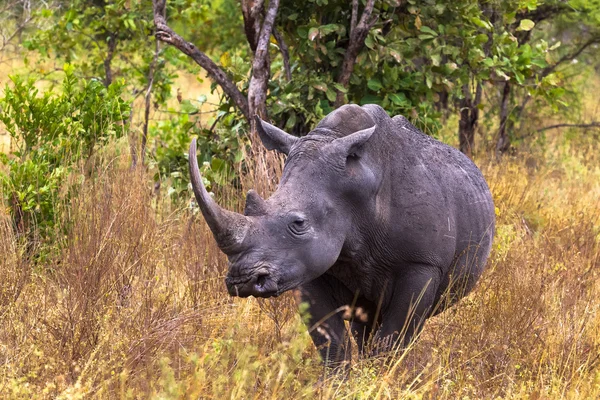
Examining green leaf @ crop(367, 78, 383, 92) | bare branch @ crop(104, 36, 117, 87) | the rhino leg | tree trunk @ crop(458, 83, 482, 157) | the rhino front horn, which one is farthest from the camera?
tree trunk @ crop(458, 83, 482, 157)

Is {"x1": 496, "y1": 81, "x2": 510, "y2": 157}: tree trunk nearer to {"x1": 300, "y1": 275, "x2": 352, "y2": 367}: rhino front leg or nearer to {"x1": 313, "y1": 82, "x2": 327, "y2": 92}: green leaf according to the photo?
{"x1": 313, "y1": 82, "x2": 327, "y2": 92}: green leaf

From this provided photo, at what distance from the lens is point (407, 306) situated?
4551 mm

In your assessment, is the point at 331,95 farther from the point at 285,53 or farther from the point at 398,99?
the point at 285,53

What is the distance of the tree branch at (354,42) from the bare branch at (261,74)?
1.84 ft

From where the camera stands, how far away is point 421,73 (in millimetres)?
7535

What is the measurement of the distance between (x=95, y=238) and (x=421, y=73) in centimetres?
334

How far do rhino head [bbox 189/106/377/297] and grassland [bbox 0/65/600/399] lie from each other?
0.26 m

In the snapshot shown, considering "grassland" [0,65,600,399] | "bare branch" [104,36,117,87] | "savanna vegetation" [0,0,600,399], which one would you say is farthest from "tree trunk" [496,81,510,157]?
"grassland" [0,65,600,399]

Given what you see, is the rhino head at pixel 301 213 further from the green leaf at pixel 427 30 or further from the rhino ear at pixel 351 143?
the green leaf at pixel 427 30

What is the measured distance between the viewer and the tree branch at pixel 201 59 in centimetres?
732

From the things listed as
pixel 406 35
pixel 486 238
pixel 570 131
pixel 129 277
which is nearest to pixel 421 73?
pixel 406 35

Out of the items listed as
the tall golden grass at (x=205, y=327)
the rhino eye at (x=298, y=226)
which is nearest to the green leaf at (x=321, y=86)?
the tall golden grass at (x=205, y=327)

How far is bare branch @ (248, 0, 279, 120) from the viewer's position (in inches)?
281

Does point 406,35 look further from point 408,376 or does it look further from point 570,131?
point 570,131
